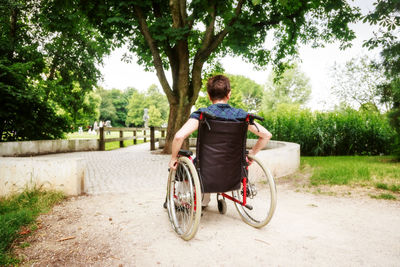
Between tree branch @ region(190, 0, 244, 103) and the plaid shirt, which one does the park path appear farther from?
tree branch @ region(190, 0, 244, 103)

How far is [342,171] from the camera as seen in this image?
5.94 meters

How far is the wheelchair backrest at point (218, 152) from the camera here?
2.53 meters

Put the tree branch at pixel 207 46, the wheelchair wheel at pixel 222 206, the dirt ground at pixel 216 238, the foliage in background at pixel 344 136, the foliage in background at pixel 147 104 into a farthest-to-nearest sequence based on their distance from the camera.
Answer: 1. the foliage in background at pixel 147 104
2. the foliage in background at pixel 344 136
3. the tree branch at pixel 207 46
4. the wheelchair wheel at pixel 222 206
5. the dirt ground at pixel 216 238

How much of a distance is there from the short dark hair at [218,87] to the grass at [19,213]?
7.36ft

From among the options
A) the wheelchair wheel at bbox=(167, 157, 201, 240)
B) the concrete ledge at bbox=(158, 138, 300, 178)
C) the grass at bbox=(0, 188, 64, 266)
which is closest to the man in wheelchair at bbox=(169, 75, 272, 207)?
the wheelchair wheel at bbox=(167, 157, 201, 240)

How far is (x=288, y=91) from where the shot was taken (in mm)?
44344

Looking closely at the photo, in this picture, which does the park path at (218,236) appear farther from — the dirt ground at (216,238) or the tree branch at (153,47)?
the tree branch at (153,47)

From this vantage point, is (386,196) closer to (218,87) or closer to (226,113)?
(226,113)

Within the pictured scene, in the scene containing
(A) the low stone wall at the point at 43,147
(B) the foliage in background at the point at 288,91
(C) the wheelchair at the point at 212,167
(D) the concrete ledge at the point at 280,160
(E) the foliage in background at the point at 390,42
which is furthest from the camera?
(B) the foliage in background at the point at 288,91

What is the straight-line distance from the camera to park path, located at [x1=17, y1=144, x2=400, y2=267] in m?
2.25

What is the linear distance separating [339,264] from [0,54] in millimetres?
10395

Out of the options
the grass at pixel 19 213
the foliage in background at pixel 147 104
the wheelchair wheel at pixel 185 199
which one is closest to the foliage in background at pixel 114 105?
the foliage in background at pixel 147 104

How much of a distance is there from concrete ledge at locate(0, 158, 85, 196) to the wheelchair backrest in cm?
250

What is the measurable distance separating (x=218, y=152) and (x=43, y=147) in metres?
8.77
